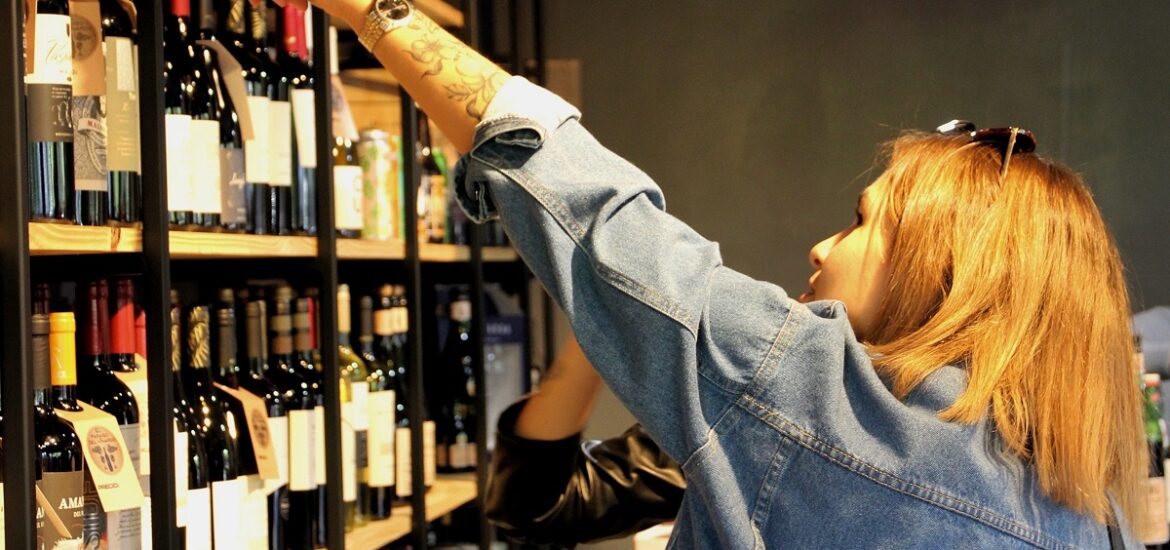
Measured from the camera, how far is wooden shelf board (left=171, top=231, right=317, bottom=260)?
1.50 meters

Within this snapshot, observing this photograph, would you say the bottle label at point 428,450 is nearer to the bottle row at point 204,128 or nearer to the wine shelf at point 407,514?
the wine shelf at point 407,514

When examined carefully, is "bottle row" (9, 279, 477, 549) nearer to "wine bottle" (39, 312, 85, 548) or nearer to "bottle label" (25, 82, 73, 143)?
"wine bottle" (39, 312, 85, 548)

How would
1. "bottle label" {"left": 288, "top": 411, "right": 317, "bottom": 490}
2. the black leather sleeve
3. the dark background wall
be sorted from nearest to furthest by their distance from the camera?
the black leather sleeve < "bottle label" {"left": 288, "top": 411, "right": 317, "bottom": 490} < the dark background wall

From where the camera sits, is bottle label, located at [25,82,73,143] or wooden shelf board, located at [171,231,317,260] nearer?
bottle label, located at [25,82,73,143]

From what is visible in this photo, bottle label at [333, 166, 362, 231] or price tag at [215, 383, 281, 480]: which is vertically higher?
bottle label at [333, 166, 362, 231]

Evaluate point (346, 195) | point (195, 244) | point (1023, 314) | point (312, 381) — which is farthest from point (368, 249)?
point (1023, 314)

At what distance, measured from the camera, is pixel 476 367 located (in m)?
2.71

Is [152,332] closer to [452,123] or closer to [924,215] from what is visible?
[452,123]

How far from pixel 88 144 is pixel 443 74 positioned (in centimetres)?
59

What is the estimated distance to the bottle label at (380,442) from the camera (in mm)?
2197

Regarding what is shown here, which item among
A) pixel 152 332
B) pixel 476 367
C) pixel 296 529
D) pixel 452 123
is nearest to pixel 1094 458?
pixel 452 123

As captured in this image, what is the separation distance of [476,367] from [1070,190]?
178 cm

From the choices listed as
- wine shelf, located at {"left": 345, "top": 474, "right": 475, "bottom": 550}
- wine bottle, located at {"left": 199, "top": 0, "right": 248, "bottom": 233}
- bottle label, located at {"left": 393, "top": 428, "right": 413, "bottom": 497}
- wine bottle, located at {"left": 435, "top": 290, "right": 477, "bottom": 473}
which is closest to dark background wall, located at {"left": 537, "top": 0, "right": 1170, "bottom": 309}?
wine bottle, located at {"left": 435, "top": 290, "right": 477, "bottom": 473}

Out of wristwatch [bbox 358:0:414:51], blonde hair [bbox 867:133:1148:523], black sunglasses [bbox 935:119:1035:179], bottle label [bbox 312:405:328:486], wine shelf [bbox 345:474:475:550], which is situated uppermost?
wristwatch [bbox 358:0:414:51]
